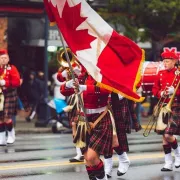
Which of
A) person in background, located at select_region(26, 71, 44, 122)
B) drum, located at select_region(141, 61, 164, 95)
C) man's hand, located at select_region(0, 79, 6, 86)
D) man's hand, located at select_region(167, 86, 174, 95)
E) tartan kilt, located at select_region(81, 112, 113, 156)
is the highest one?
man's hand, located at select_region(167, 86, 174, 95)

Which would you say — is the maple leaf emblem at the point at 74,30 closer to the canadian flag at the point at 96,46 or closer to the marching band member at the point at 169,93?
the canadian flag at the point at 96,46

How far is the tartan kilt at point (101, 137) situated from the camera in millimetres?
8813

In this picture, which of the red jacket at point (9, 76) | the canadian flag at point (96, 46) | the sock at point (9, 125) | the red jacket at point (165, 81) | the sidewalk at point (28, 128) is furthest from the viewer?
the sidewalk at point (28, 128)

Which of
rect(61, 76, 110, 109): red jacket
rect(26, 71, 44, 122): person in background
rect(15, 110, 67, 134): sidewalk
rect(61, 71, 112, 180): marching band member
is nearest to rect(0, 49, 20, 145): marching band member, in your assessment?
rect(15, 110, 67, 134): sidewalk

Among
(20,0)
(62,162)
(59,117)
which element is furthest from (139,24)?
(62,162)

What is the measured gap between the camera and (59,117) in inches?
754

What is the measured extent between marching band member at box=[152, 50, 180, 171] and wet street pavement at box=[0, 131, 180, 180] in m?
0.34

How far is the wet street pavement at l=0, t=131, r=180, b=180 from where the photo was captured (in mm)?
10711

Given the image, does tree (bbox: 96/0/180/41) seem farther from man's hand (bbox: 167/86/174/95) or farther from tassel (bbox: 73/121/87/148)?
tassel (bbox: 73/121/87/148)

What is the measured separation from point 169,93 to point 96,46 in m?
2.87

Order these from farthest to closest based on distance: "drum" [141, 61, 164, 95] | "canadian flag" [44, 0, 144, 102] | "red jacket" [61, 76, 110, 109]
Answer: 1. "drum" [141, 61, 164, 95]
2. "red jacket" [61, 76, 110, 109]
3. "canadian flag" [44, 0, 144, 102]

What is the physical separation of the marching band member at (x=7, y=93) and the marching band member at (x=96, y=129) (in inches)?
229

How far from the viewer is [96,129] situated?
895 cm

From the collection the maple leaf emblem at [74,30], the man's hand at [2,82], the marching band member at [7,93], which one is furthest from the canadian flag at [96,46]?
the man's hand at [2,82]
